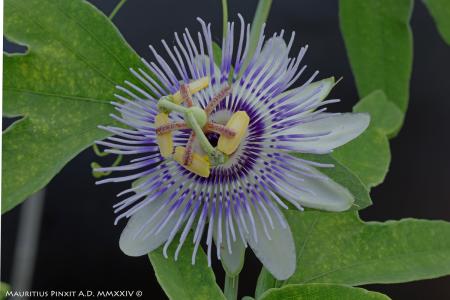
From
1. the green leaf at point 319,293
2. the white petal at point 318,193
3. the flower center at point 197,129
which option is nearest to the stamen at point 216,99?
the flower center at point 197,129

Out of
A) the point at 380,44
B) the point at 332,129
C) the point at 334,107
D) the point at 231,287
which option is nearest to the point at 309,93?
the point at 332,129

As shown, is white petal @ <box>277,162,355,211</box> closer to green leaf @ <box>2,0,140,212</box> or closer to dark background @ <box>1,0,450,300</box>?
green leaf @ <box>2,0,140,212</box>

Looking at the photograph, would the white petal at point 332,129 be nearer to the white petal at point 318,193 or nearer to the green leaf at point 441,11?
the white petal at point 318,193

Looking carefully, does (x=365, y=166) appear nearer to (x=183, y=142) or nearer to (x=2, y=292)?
(x=183, y=142)

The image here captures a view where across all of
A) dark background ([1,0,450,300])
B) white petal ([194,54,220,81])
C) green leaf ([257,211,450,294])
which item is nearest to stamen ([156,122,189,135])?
white petal ([194,54,220,81])

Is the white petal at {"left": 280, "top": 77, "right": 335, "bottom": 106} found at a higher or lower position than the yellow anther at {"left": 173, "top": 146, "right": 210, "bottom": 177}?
lower

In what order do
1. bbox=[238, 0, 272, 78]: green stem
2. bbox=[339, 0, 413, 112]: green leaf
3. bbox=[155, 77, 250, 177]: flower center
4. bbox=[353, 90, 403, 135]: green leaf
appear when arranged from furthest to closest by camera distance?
bbox=[339, 0, 413, 112]: green leaf, bbox=[353, 90, 403, 135]: green leaf, bbox=[238, 0, 272, 78]: green stem, bbox=[155, 77, 250, 177]: flower center
